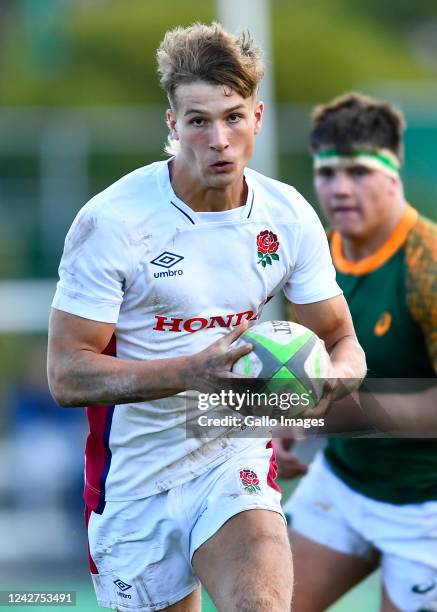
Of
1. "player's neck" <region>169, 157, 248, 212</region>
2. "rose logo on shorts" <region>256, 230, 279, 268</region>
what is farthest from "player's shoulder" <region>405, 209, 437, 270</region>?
"player's neck" <region>169, 157, 248, 212</region>

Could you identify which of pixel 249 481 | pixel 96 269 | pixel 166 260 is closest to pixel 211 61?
pixel 166 260

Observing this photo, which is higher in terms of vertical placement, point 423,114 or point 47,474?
point 423,114

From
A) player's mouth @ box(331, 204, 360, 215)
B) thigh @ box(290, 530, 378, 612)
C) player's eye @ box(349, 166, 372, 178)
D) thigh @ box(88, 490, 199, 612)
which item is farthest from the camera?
player's eye @ box(349, 166, 372, 178)

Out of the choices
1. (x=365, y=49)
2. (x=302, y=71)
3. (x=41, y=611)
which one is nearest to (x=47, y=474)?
(x=41, y=611)

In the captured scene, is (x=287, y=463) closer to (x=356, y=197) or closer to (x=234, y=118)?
(x=356, y=197)

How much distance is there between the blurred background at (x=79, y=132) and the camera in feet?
40.3

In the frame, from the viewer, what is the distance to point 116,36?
28625mm

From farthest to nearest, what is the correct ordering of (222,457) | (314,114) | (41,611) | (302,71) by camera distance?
1. (302,71)
2. (41,611)
3. (314,114)
4. (222,457)

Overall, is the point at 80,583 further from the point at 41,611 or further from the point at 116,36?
the point at 116,36

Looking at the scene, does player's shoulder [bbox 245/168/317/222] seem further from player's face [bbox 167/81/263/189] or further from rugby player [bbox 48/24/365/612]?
player's face [bbox 167/81/263/189]

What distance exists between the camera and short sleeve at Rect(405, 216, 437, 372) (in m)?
6.02

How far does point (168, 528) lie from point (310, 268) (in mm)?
1153

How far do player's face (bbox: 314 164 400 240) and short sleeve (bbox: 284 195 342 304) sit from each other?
1.44 meters

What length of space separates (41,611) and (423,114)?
11.4m
